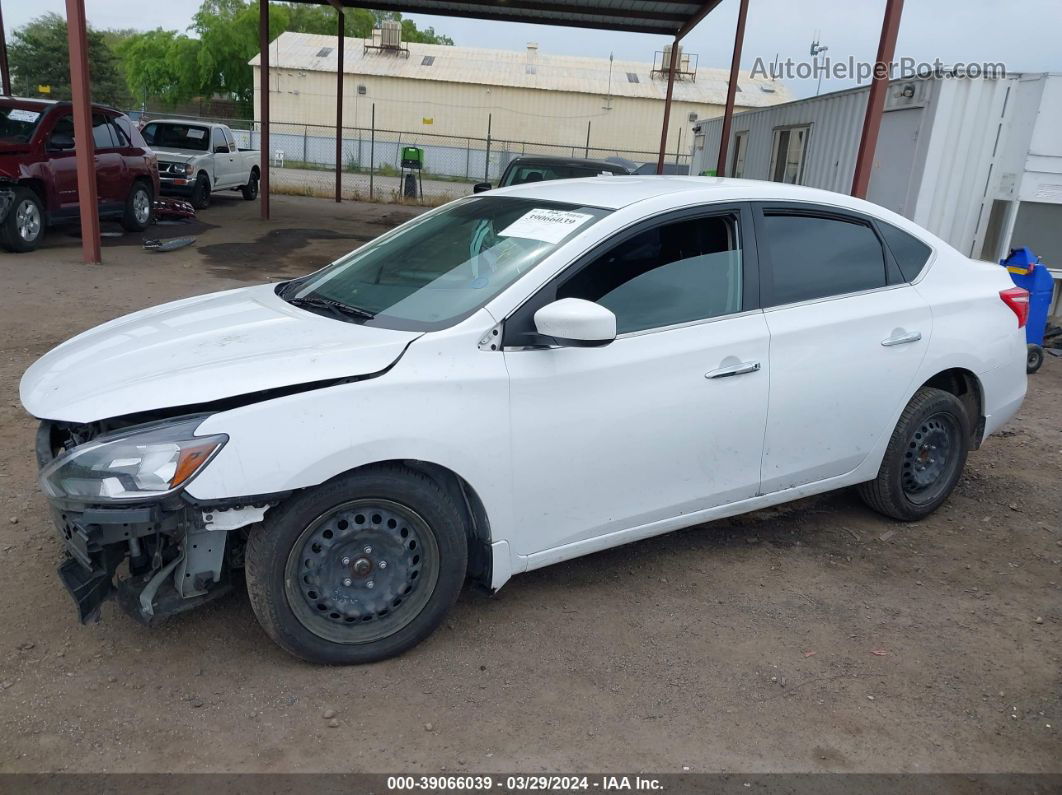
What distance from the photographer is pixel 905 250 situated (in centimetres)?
427

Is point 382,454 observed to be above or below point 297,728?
above

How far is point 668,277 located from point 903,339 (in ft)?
4.36

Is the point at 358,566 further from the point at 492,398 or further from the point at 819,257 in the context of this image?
the point at 819,257

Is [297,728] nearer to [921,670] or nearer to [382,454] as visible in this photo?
[382,454]

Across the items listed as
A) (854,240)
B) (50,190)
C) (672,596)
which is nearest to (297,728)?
(672,596)

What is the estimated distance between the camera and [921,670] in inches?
128

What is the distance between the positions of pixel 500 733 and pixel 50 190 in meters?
11.0

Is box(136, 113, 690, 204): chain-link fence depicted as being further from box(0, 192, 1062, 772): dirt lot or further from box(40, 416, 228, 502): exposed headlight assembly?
box(40, 416, 228, 502): exposed headlight assembly

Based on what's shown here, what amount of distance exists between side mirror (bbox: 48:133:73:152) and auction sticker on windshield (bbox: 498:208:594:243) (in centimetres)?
992

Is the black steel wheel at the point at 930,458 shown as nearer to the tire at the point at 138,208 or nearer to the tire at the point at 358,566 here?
the tire at the point at 358,566

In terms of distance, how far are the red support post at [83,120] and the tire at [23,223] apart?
3.02ft

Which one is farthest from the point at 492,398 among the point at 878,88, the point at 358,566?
the point at 878,88

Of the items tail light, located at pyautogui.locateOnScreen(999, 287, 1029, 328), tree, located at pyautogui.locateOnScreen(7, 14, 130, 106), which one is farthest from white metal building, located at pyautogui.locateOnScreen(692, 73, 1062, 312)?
tree, located at pyautogui.locateOnScreen(7, 14, 130, 106)

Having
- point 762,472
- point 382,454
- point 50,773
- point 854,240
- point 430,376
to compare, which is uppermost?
point 854,240
